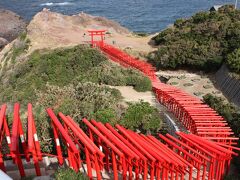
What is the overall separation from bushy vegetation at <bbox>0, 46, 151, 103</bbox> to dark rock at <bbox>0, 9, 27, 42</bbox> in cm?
2978

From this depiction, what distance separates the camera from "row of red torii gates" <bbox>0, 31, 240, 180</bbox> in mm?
12406

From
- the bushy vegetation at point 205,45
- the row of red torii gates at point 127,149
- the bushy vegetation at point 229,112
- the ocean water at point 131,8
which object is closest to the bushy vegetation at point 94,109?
the row of red torii gates at point 127,149

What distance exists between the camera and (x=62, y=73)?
36.2 meters

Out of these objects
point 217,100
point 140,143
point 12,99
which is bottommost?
point 12,99

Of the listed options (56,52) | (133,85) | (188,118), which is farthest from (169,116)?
(56,52)

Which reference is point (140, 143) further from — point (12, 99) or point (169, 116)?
point (12, 99)

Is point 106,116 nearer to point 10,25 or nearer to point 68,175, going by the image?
point 68,175

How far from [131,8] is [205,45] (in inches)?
2430

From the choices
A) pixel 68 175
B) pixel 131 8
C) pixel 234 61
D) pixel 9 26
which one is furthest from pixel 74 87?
pixel 131 8

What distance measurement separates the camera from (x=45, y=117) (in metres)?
17.8

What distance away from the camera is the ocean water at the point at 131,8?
8209 centimetres

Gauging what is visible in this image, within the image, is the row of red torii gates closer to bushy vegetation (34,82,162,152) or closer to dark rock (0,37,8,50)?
bushy vegetation (34,82,162,152)

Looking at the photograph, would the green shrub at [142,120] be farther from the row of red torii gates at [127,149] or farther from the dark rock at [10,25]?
the dark rock at [10,25]

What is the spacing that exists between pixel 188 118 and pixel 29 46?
3028 centimetres
